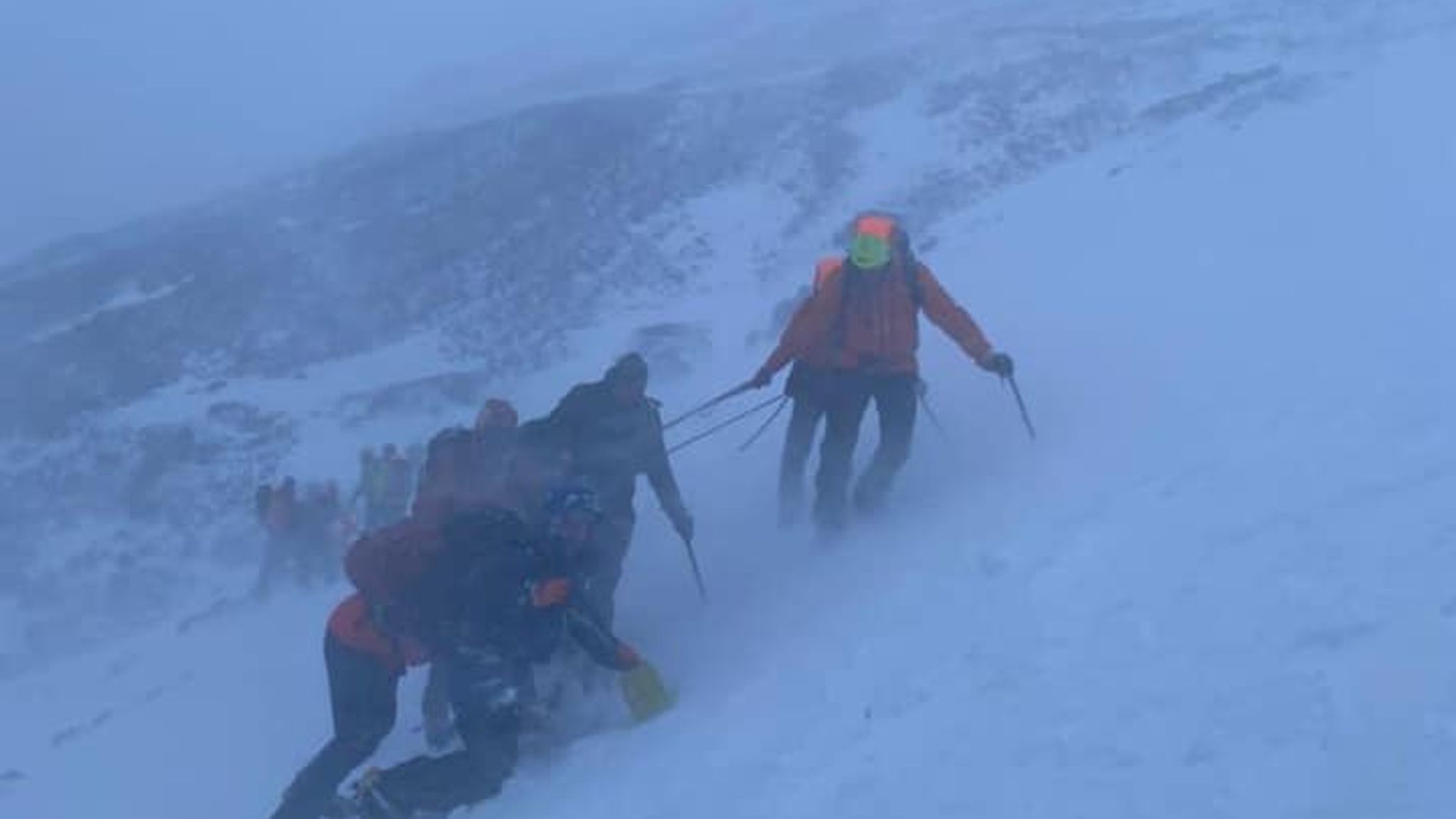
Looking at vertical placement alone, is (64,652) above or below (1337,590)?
below

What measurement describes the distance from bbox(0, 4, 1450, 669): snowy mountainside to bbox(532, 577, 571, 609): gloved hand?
37.7ft

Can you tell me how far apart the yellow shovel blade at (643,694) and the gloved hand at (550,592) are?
67 cm

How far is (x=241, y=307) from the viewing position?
28.2 meters

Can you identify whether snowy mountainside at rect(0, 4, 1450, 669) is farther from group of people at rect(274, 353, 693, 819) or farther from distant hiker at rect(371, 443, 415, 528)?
group of people at rect(274, 353, 693, 819)

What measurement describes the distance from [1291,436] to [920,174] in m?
18.2

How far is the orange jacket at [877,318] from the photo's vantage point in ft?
29.5

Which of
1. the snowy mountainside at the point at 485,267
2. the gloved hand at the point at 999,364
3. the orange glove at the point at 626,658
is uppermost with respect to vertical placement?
the gloved hand at the point at 999,364

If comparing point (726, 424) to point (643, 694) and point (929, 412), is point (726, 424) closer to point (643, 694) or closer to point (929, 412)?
point (929, 412)

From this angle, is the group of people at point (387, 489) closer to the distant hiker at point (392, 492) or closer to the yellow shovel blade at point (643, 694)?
the distant hiker at point (392, 492)

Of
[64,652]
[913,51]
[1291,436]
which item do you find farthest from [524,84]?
[1291,436]

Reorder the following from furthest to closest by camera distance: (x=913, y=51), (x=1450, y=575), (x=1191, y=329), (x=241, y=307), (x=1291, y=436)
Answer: (x=913, y=51), (x=241, y=307), (x=1191, y=329), (x=1291, y=436), (x=1450, y=575)

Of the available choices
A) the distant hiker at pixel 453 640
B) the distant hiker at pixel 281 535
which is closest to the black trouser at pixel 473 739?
the distant hiker at pixel 453 640

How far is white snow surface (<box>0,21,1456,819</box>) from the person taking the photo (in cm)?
493

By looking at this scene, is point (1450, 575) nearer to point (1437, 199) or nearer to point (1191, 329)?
point (1191, 329)
